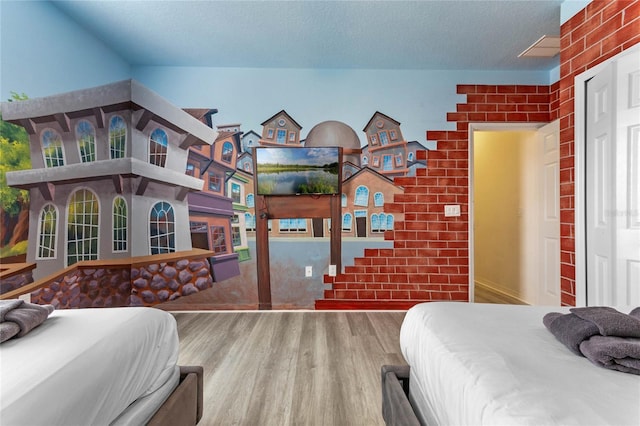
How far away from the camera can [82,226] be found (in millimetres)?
2699

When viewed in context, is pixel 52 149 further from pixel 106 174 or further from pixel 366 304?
pixel 366 304

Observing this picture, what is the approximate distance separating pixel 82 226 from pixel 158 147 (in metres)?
1.05

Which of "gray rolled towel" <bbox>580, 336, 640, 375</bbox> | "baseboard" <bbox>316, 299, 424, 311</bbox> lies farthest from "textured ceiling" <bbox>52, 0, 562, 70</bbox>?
"baseboard" <bbox>316, 299, 424, 311</bbox>

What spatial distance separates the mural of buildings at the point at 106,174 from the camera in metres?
2.31

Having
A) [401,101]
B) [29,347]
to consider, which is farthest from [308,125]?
[29,347]

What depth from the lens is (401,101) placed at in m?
3.44

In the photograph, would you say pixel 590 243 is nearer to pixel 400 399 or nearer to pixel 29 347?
pixel 400 399

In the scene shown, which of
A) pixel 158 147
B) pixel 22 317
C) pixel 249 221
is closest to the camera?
pixel 22 317

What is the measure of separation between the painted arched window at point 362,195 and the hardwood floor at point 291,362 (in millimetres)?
1211

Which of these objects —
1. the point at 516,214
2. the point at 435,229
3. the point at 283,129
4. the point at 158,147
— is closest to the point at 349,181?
the point at 283,129

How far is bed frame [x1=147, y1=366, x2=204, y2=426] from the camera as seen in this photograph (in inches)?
44.3

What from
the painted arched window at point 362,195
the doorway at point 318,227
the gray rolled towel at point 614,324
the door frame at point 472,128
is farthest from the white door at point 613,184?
the doorway at point 318,227

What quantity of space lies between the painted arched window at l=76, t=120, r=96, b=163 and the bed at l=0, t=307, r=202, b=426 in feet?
6.49

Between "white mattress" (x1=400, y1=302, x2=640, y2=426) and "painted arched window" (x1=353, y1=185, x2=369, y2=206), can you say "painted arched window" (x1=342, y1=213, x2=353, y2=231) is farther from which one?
"white mattress" (x1=400, y1=302, x2=640, y2=426)
